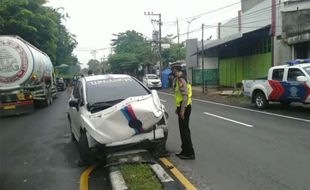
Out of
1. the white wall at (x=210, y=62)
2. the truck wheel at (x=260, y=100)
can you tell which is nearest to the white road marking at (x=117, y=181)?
the truck wheel at (x=260, y=100)

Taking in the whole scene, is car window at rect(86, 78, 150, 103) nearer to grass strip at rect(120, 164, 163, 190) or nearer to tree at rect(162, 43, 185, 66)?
grass strip at rect(120, 164, 163, 190)

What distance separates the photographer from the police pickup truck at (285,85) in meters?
14.8

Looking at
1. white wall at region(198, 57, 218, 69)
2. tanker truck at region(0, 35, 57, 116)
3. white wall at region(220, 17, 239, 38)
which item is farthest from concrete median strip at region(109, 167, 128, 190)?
white wall at region(220, 17, 239, 38)

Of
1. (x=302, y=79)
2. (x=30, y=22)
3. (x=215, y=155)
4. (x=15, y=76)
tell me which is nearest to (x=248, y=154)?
(x=215, y=155)

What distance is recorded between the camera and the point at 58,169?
7457 mm

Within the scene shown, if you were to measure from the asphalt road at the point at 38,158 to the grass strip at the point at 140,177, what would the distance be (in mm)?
847

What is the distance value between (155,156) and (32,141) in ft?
14.2

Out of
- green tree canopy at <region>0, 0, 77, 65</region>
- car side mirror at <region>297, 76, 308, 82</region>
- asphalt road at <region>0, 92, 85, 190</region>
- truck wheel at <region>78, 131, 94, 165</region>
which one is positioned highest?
green tree canopy at <region>0, 0, 77, 65</region>

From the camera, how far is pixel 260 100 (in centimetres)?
1714

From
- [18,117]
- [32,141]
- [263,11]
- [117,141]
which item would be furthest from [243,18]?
[117,141]

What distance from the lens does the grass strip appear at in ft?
18.8

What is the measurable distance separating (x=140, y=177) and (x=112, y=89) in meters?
2.72

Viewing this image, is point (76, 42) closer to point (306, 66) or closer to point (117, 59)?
point (117, 59)

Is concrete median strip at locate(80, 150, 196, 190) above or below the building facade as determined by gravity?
below
